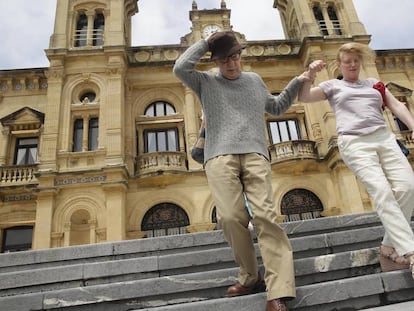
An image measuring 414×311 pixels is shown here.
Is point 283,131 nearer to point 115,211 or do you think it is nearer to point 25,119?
point 115,211

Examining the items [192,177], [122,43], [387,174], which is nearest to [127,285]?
[387,174]

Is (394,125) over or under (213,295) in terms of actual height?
over

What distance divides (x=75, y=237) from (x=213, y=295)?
1220 cm

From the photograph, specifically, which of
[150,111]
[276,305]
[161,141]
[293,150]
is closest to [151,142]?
[161,141]

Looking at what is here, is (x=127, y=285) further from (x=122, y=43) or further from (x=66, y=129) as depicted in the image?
(x=122, y=43)

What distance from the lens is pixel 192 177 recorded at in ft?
49.9

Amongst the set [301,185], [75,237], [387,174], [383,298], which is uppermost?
[301,185]

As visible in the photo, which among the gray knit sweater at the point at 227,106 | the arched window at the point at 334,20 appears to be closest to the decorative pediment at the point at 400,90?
the arched window at the point at 334,20

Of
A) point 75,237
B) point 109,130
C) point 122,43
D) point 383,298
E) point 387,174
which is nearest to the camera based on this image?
point 383,298

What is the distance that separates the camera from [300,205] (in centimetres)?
1529

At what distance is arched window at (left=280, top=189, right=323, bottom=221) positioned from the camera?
1511cm

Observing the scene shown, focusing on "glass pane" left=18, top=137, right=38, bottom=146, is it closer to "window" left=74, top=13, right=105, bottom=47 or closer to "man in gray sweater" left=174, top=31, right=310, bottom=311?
"window" left=74, top=13, right=105, bottom=47

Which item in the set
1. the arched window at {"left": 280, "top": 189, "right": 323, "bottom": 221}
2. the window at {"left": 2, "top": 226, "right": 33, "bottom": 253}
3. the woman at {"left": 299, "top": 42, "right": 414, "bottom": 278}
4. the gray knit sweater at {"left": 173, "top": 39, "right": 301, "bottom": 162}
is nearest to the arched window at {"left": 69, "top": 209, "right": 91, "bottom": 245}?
the window at {"left": 2, "top": 226, "right": 33, "bottom": 253}

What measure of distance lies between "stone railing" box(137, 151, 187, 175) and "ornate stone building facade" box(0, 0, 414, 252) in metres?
0.05
